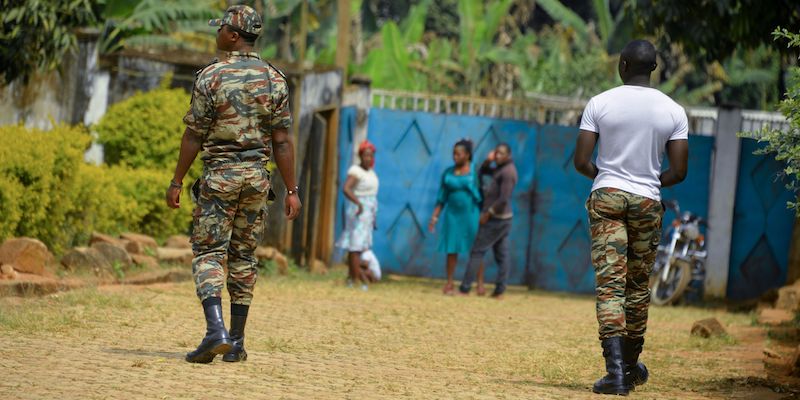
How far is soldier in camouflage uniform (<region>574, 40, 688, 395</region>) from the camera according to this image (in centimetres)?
717

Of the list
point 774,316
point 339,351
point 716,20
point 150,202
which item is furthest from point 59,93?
point 774,316

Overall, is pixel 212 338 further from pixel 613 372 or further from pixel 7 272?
pixel 7 272

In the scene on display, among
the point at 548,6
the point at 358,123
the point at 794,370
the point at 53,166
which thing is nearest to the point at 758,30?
the point at 358,123

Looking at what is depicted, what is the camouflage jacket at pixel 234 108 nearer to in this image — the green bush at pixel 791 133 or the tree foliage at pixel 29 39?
the green bush at pixel 791 133

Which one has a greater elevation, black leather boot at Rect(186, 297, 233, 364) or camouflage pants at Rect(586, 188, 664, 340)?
camouflage pants at Rect(586, 188, 664, 340)

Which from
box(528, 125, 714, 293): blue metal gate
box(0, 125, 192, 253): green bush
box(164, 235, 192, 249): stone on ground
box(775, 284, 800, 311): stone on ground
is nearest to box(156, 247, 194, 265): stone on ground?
box(164, 235, 192, 249): stone on ground

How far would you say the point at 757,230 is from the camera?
1603 centimetres

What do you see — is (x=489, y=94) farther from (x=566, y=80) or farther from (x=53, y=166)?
(x=53, y=166)

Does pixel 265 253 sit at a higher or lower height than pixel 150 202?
lower

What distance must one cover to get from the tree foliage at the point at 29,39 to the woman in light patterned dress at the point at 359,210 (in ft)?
11.9

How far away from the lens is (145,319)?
371 inches

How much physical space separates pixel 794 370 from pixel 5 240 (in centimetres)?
661

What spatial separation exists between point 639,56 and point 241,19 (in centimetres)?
222

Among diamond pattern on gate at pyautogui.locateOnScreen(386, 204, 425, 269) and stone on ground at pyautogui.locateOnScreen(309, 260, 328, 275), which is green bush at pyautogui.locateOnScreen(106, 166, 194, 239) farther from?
diamond pattern on gate at pyautogui.locateOnScreen(386, 204, 425, 269)
